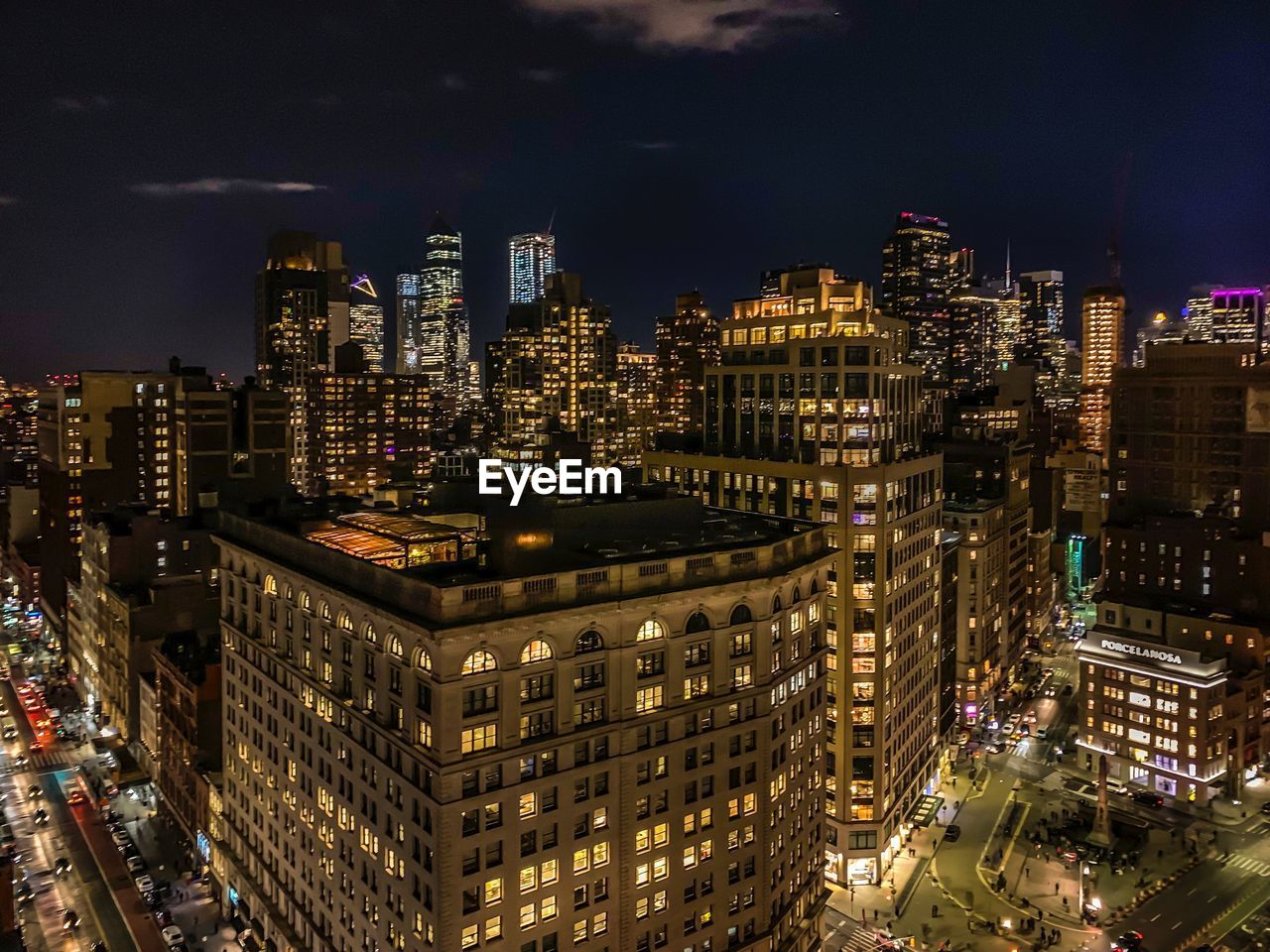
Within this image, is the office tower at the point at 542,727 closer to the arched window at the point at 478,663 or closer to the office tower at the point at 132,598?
the arched window at the point at 478,663

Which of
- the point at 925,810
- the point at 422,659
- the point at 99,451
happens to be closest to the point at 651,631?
the point at 422,659

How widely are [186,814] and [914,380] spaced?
333 ft

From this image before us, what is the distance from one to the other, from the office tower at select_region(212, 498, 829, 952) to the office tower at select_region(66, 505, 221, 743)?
5414 centimetres

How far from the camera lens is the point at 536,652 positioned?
59125 millimetres

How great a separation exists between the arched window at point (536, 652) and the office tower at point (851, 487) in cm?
4672

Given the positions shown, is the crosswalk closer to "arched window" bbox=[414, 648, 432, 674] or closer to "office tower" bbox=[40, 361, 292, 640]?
"arched window" bbox=[414, 648, 432, 674]

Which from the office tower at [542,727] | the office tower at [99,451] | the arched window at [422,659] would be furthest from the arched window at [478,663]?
the office tower at [99,451]

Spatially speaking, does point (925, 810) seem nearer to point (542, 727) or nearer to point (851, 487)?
point (851, 487)

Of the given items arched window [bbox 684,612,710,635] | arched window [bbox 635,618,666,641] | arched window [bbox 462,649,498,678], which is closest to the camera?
arched window [bbox 462,649,498,678]

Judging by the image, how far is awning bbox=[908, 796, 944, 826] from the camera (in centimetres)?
11050

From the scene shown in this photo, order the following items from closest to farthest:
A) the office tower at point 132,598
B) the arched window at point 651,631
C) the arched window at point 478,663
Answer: the arched window at point 478,663 → the arched window at point 651,631 → the office tower at point 132,598

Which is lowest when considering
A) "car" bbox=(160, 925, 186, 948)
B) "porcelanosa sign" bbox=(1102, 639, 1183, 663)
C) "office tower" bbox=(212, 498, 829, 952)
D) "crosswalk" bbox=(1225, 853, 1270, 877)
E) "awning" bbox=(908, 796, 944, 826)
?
"crosswalk" bbox=(1225, 853, 1270, 877)

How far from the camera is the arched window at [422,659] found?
56500 mm

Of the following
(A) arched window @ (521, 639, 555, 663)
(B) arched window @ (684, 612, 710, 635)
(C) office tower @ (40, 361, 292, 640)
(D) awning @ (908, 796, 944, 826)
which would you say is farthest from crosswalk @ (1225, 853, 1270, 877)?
(C) office tower @ (40, 361, 292, 640)
